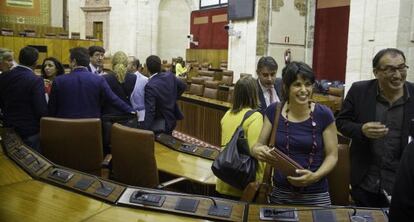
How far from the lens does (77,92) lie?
135 inches

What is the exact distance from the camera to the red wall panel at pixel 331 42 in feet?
33.2

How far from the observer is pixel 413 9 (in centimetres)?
641

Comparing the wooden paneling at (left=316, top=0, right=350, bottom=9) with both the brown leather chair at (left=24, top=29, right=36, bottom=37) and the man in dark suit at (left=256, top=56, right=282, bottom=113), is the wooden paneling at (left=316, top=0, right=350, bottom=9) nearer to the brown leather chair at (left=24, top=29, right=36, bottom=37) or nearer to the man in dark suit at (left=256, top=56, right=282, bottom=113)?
the man in dark suit at (left=256, top=56, right=282, bottom=113)

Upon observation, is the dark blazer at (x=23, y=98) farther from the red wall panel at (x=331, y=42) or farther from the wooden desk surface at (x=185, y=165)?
the red wall panel at (x=331, y=42)

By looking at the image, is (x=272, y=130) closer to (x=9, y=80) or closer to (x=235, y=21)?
(x=9, y=80)

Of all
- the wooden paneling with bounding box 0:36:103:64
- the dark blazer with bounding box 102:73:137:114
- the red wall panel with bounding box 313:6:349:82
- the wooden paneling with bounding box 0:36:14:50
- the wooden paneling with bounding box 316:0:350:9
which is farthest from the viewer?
the wooden paneling with bounding box 0:36:103:64

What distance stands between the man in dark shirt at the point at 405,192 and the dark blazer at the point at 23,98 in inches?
118

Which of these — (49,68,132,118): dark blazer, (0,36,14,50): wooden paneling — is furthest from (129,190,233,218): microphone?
(0,36,14,50): wooden paneling

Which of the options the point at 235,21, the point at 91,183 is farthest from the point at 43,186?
the point at 235,21

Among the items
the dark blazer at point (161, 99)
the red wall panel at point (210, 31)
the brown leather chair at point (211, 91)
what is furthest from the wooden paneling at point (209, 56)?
the dark blazer at point (161, 99)

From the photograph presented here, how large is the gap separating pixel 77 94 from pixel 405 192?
2881 mm

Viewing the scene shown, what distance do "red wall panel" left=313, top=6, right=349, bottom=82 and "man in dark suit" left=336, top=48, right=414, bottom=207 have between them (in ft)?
27.2

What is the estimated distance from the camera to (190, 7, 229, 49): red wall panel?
1568 cm

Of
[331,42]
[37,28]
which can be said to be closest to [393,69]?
[331,42]
